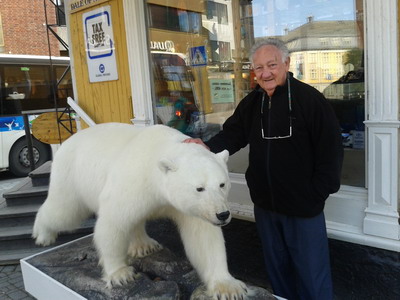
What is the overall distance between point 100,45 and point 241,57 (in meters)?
1.84

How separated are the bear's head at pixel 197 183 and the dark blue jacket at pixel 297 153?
Result: 1.34 ft

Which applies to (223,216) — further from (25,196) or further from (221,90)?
(25,196)

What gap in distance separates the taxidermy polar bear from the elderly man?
0.31 meters

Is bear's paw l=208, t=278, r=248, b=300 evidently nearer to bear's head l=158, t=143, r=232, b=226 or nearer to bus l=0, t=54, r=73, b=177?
bear's head l=158, t=143, r=232, b=226

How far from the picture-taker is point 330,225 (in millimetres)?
3383

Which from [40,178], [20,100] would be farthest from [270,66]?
[20,100]

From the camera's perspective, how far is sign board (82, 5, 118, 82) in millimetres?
5020

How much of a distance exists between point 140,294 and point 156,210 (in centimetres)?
55

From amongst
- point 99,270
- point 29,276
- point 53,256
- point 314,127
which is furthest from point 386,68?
point 29,276

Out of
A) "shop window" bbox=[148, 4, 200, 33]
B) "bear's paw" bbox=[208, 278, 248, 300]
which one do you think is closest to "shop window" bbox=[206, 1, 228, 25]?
"shop window" bbox=[148, 4, 200, 33]

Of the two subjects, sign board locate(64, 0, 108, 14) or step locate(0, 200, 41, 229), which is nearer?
step locate(0, 200, 41, 229)

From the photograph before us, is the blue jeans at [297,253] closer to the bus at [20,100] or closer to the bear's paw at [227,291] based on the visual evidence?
the bear's paw at [227,291]

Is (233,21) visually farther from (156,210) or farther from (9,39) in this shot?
(9,39)

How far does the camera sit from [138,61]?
4.69 m
